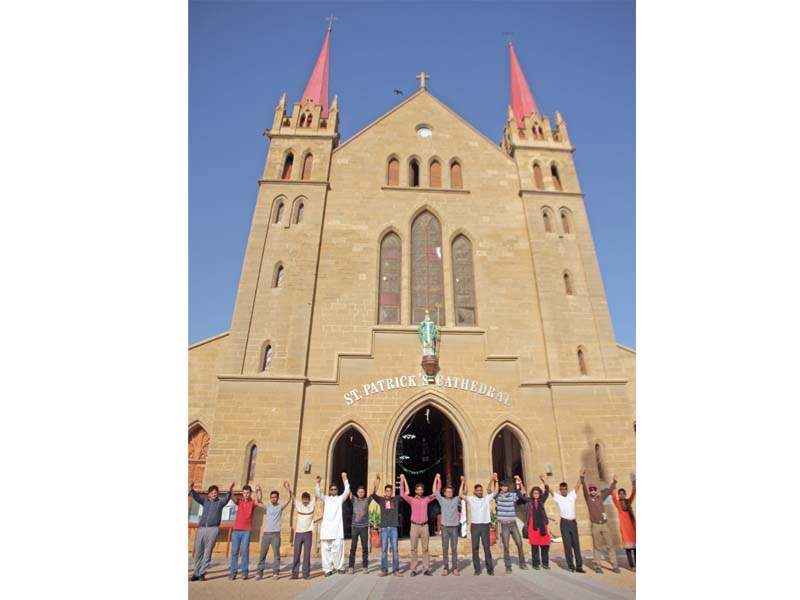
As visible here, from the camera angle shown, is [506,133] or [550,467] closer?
[550,467]

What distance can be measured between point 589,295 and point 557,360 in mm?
2812

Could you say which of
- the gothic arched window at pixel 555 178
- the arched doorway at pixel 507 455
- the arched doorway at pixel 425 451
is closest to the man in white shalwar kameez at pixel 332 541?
the arched doorway at pixel 507 455

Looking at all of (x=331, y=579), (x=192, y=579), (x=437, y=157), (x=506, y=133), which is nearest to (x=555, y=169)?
(x=506, y=133)

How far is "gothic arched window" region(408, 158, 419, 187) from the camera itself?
16675 mm

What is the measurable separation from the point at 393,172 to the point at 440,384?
838 cm

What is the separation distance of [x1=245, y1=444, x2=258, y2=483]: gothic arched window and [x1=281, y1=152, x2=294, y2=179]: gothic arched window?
9189mm

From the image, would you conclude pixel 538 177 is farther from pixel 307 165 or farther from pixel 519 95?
pixel 307 165

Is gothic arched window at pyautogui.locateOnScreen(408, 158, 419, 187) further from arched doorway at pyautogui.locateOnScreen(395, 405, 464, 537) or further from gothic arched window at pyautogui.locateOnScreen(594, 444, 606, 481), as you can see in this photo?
gothic arched window at pyautogui.locateOnScreen(594, 444, 606, 481)

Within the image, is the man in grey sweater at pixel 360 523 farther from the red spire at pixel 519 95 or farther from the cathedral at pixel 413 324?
the red spire at pixel 519 95

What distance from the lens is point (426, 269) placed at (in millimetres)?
14906

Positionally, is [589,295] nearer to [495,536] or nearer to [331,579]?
[495,536]

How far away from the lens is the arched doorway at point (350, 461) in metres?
13.6

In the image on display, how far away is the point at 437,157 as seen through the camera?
17.1 metres

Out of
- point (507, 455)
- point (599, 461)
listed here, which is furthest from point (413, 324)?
point (599, 461)
